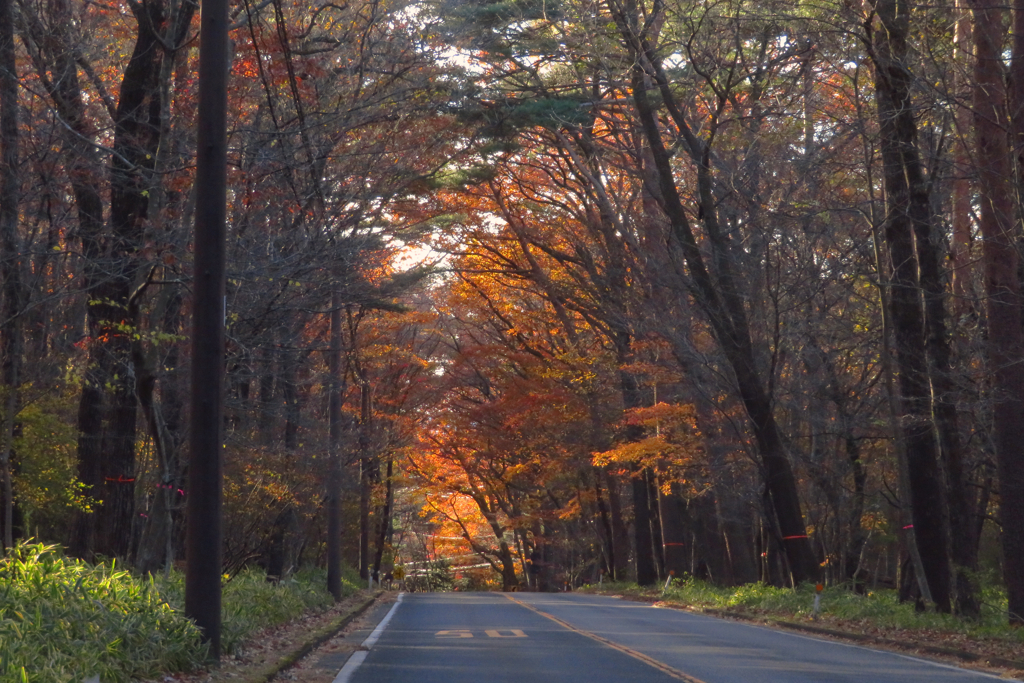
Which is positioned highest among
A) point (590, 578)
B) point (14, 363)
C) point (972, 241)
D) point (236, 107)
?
point (236, 107)

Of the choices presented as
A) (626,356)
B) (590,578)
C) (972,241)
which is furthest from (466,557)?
(972,241)

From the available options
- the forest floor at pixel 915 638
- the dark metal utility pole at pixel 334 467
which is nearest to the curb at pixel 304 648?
the dark metal utility pole at pixel 334 467

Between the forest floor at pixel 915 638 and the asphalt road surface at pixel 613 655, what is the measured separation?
0.59 meters

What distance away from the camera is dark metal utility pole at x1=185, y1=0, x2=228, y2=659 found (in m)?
10.1

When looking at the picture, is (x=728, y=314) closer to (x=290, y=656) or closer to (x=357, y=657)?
(x=357, y=657)

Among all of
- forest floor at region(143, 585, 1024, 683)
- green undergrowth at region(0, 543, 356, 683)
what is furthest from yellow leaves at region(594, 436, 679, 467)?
green undergrowth at region(0, 543, 356, 683)

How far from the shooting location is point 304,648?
13227 millimetres

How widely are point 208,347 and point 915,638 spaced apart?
11.5 metres

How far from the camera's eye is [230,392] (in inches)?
787

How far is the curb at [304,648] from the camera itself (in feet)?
33.1

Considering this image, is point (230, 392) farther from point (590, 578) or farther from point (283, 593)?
point (590, 578)

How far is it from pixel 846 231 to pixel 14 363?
50.2ft

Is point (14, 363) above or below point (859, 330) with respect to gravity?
below

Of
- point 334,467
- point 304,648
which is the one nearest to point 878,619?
point 304,648
